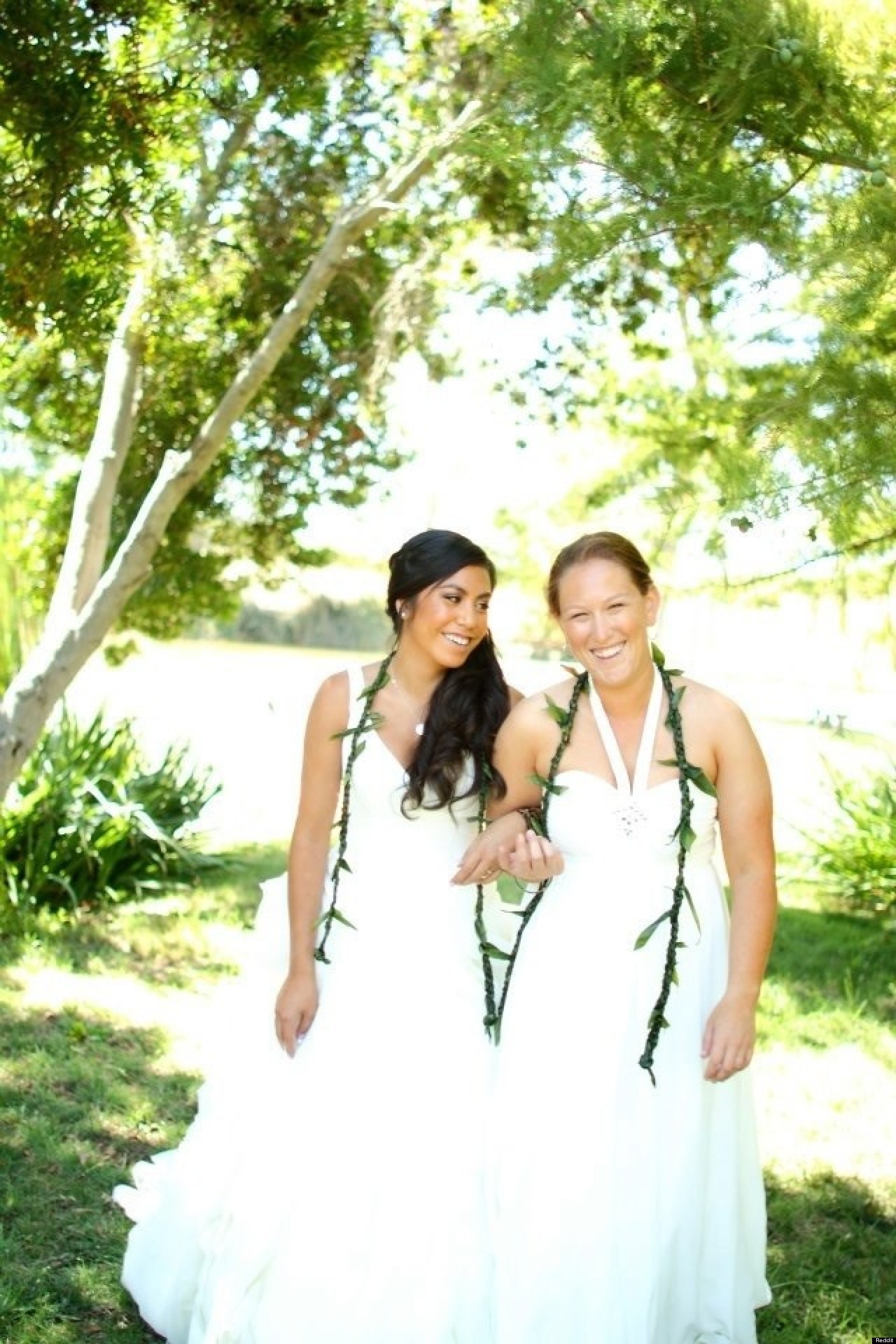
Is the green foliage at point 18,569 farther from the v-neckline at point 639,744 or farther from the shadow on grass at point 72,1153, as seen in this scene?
the v-neckline at point 639,744

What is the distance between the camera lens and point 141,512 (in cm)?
643

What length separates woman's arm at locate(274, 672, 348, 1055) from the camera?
3420mm

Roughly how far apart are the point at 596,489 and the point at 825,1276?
8.30 feet

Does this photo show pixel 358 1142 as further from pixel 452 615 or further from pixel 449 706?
pixel 452 615

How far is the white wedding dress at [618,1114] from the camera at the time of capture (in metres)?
Result: 2.94

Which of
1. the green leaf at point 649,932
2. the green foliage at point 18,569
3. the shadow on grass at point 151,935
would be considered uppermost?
the green foliage at point 18,569

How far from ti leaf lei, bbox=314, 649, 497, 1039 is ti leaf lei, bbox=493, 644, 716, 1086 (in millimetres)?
90

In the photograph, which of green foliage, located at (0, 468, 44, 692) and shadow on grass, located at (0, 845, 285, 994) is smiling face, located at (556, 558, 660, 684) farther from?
green foliage, located at (0, 468, 44, 692)

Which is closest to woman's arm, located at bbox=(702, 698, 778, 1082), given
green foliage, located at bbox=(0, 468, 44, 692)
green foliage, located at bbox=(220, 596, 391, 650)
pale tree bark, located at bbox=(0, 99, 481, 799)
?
pale tree bark, located at bbox=(0, 99, 481, 799)

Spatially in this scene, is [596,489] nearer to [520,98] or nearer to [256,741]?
[520,98]

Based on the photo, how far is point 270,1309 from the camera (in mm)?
3055

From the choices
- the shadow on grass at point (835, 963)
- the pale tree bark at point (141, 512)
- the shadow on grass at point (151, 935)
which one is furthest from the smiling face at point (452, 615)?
the shadow on grass at point (835, 963)

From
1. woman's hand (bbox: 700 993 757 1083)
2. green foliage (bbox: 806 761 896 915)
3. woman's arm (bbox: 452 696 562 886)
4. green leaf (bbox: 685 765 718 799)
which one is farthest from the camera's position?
green foliage (bbox: 806 761 896 915)

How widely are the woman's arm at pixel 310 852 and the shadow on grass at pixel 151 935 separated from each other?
3385mm
